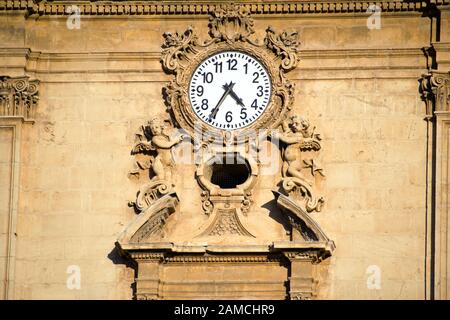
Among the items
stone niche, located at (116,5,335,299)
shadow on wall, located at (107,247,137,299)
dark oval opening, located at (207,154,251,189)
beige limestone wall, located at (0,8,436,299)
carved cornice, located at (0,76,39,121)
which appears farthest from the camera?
carved cornice, located at (0,76,39,121)

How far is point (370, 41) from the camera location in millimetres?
38812

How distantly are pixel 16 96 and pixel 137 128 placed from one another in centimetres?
171

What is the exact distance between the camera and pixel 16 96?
38844 millimetres

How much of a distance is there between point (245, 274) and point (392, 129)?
2809mm

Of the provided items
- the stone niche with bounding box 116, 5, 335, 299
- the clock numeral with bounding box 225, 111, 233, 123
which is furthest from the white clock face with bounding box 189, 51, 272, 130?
the stone niche with bounding box 116, 5, 335, 299

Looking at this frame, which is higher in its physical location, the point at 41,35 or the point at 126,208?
the point at 41,35

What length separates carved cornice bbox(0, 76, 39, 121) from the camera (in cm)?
3884

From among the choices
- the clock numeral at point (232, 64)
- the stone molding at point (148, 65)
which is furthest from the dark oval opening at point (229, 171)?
the stone molding at point (148, 65)

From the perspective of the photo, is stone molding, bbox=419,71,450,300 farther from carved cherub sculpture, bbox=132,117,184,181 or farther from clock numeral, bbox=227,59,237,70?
carved cherub sculpture, bbox=132,117,184,181

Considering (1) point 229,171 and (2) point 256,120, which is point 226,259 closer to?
(1) point 229,171

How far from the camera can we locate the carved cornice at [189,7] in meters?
38.9

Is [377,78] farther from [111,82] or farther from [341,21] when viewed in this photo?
[111,82]

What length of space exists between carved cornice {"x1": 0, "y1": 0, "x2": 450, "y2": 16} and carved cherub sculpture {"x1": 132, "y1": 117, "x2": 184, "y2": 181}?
1.67m
